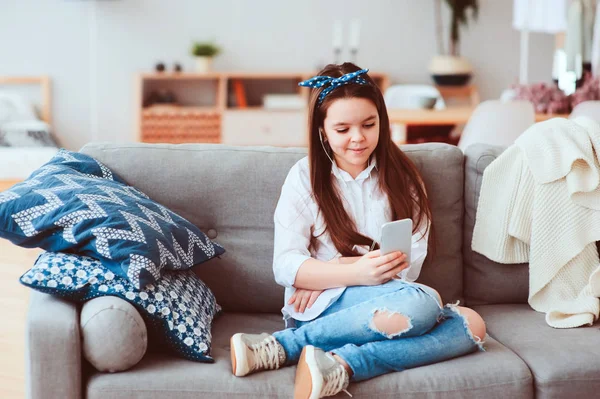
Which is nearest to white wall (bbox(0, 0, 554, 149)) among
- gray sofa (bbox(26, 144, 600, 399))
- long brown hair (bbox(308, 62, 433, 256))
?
gray sofa (bbox(26, 144, 600, 399))

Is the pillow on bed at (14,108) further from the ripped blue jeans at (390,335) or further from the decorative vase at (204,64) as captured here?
the ripped blue jeans at (390,335)

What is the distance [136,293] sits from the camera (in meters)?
1.65

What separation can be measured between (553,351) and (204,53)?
13.9ft

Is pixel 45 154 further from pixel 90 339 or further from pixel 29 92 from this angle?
pixel 90 339

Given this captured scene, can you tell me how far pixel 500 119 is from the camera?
3.41m

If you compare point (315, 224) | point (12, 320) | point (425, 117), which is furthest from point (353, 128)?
point (425, 117)

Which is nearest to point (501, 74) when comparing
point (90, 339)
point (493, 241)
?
point (493, 241)

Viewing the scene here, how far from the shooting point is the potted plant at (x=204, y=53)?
5.51 m

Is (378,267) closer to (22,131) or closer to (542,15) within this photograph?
(542,15)

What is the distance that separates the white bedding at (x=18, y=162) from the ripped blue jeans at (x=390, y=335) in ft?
10.8

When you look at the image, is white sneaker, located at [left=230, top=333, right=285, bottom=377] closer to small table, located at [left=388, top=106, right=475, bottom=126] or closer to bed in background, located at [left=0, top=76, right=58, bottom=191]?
small table, located at [left=388, top=106, right=475, bottom=126]

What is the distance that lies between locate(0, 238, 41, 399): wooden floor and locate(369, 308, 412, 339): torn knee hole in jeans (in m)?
1.20

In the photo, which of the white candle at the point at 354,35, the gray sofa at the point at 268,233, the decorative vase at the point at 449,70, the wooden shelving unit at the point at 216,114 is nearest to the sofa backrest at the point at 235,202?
the gray sofa at the point at 268,233

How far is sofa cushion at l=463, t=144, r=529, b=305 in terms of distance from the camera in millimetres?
2113
